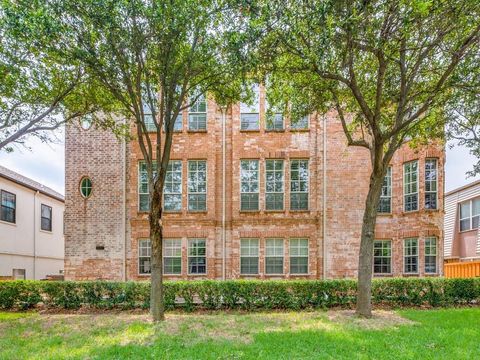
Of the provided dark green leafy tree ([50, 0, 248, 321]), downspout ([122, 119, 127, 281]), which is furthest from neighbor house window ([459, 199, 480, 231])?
downspout ([122, 119, 127, 281])

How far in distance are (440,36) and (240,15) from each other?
187 inches

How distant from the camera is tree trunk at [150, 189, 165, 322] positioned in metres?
8.99

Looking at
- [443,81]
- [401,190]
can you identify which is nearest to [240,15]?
[443,81]

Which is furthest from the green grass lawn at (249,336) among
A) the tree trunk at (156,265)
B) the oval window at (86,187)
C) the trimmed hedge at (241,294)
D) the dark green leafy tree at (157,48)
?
the oval window at (86,187)

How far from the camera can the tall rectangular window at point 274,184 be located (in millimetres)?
14547

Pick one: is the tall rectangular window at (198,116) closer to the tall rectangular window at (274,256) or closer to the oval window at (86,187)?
the oval window at (86,187)

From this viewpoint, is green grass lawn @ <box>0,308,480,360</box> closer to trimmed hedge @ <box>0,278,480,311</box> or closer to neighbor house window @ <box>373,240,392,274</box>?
trimmed hedge @ <box>0,278,480,311</box>

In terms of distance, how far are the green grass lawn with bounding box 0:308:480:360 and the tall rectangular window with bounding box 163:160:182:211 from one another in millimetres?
5329

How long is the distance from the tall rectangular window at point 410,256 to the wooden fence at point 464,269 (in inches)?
114

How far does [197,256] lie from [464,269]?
1201 centimetres

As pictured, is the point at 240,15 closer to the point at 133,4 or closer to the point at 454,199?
the point at 133,4

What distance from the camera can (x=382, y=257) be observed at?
567 inches

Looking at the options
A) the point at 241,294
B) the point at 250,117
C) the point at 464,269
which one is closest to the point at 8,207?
the point at 250,117

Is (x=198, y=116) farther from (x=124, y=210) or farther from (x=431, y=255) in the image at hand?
(x=431, y=255)
